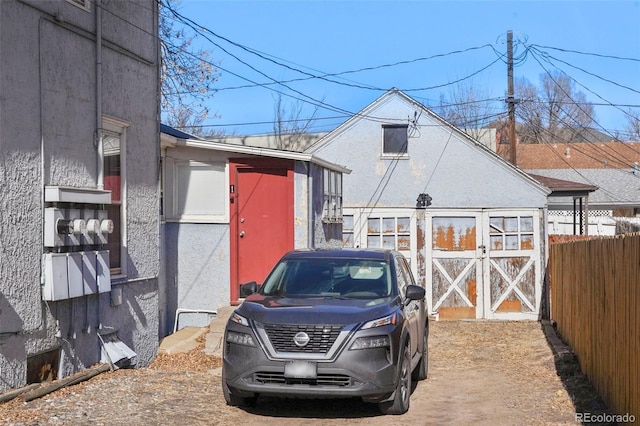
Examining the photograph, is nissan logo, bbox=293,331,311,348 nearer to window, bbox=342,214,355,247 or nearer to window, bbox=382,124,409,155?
window, bbox=342,214,355,247

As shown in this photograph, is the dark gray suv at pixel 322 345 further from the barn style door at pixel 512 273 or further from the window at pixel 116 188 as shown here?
the barn style door at pixel 512 273

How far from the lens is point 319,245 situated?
48.3 ft

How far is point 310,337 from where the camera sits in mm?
7680

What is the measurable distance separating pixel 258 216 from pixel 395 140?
940cm

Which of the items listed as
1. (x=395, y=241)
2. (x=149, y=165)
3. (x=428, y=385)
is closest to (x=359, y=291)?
(x=428, y=385)

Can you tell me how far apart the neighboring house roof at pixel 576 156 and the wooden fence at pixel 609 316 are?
36.8 m

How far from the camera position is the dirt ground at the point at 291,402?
24.7ft

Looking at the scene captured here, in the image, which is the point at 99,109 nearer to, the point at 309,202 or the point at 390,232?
the point at 309,202

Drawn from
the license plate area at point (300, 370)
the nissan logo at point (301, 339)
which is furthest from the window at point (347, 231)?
the license plate area at point (300, 370)

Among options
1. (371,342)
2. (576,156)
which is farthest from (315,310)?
(576,156)

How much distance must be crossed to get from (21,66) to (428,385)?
6247mm

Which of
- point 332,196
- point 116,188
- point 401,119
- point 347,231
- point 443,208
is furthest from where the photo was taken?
point 401,119

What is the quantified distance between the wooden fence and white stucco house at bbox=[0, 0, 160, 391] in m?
5.65

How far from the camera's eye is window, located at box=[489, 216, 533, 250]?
20406 mm
